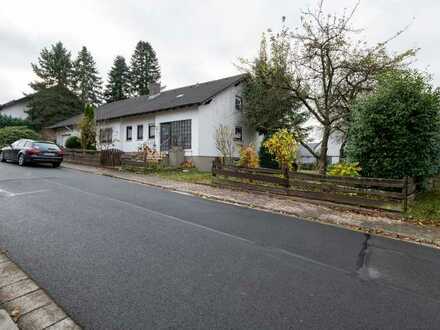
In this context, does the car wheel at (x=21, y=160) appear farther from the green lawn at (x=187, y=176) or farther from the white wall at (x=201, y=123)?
the white wall at (x=201, y=123)

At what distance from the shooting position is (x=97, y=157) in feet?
54.4

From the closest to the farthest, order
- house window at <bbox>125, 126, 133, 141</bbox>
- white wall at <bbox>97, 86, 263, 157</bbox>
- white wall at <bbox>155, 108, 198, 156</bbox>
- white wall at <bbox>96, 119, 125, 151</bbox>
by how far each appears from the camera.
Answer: white wall at <bbox>155, 108, 198, 156</bbox>, white wall at <bbox>97, 86, 263, 157</bbox>, house window at <bbox>125, 126, 133, 141</bbox>, white wall at <bbox>96, 119, 125, 151</bbox>

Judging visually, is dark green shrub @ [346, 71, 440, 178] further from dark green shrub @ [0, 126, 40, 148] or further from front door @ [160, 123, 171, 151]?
dark green shrub @ [0, 126, 40, 148]

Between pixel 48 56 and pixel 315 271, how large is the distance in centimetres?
5211

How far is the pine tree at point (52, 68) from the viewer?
42219mm

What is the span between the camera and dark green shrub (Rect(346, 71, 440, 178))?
29.1ft

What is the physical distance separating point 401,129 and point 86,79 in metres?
50.1

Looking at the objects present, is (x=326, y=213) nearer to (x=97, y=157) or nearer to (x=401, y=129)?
(x=401, y=129)

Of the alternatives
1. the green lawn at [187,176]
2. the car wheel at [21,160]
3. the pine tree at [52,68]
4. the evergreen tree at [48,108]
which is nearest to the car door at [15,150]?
the car wheel at [21,160]

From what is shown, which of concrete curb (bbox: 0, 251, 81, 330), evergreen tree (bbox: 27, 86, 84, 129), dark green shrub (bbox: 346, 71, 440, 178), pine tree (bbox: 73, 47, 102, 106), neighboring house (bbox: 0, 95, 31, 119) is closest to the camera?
concrete curb (bbox: 0, 251, 81, 330)

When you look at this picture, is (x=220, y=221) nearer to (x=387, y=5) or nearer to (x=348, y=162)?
(x=348, y=162)

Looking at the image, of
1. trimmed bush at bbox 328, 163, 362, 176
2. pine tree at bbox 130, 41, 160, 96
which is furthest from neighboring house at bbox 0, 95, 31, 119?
trimmed bush at bbox 328, 163, 362, 176

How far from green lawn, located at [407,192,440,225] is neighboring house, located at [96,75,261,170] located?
39.6 ft

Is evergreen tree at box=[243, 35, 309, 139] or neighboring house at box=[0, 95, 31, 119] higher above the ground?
neighboring house at box=[0, 95, 31, 119]
